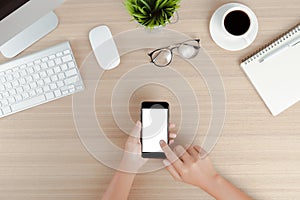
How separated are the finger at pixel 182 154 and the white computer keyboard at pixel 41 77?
27 centimetres

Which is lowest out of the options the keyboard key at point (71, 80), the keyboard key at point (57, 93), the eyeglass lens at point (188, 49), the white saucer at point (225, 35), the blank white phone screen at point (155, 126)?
the blank white phone screen at point (155, 126)

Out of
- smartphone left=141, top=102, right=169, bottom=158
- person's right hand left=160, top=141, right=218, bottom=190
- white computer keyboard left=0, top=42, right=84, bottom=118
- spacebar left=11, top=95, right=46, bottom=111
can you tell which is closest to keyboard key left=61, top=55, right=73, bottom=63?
white computer keyboard left=0, top=42, right=84, bottom=118

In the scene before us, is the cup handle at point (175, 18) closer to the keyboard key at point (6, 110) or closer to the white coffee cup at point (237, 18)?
the white coffee cup at point (237, 18)

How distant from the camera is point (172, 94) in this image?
3.26 feet

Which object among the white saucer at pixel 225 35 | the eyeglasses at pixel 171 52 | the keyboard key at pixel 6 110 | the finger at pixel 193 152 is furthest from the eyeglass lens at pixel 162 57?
the keyboard key at pixel 6 110

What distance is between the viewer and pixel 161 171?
996mm

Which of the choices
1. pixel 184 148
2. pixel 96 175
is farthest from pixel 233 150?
pixel 96 175

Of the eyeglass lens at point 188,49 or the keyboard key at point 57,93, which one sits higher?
the eyeglass lens at point 188,49

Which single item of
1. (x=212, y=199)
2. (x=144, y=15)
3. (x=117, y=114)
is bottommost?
(x=212, y=199)

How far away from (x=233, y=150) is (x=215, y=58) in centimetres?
22

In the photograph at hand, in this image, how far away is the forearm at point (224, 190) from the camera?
982mm

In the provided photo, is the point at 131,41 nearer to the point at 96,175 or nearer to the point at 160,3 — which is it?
the point at 160,3

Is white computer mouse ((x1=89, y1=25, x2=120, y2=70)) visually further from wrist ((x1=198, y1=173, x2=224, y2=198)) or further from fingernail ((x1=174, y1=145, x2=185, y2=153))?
wrist ((x1=198, y1=173, x2=224, y2=198))

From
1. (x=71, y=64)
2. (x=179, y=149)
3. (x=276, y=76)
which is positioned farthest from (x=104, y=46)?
(x=276, y=76)
